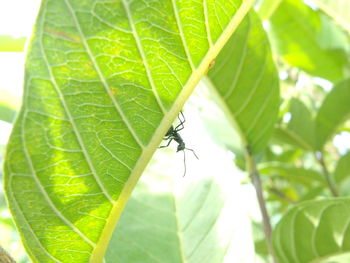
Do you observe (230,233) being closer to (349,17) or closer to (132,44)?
(132,44)

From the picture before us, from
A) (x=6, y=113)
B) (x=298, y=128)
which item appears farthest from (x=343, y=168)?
(x=6, y=113)

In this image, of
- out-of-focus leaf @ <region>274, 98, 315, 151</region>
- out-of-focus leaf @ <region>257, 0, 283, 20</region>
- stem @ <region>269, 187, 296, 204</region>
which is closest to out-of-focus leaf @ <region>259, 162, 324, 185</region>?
out-of-focus leaf @ <region>274, 98, 315, 151</region>

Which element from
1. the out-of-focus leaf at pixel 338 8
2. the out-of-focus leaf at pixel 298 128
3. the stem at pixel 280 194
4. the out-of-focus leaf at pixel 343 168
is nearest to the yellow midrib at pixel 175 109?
the out-of-focus leaf at pixel 338 8

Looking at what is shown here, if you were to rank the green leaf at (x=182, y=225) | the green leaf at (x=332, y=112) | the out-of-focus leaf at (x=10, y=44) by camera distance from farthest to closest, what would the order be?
the green leaf at (x=332, y=112), the green leaf at (x=182, y=225), the out-of-focus leaf at (x=10, y=44)

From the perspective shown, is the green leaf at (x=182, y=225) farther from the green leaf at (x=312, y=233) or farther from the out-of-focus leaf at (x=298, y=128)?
the out-of-focus leaf at (x=298, y=128)

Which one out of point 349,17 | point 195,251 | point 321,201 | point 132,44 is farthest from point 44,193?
point 349,17

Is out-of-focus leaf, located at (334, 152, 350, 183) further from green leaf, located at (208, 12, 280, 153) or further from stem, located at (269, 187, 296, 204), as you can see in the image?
green leaf, located at (208, 12, 280, 153)
